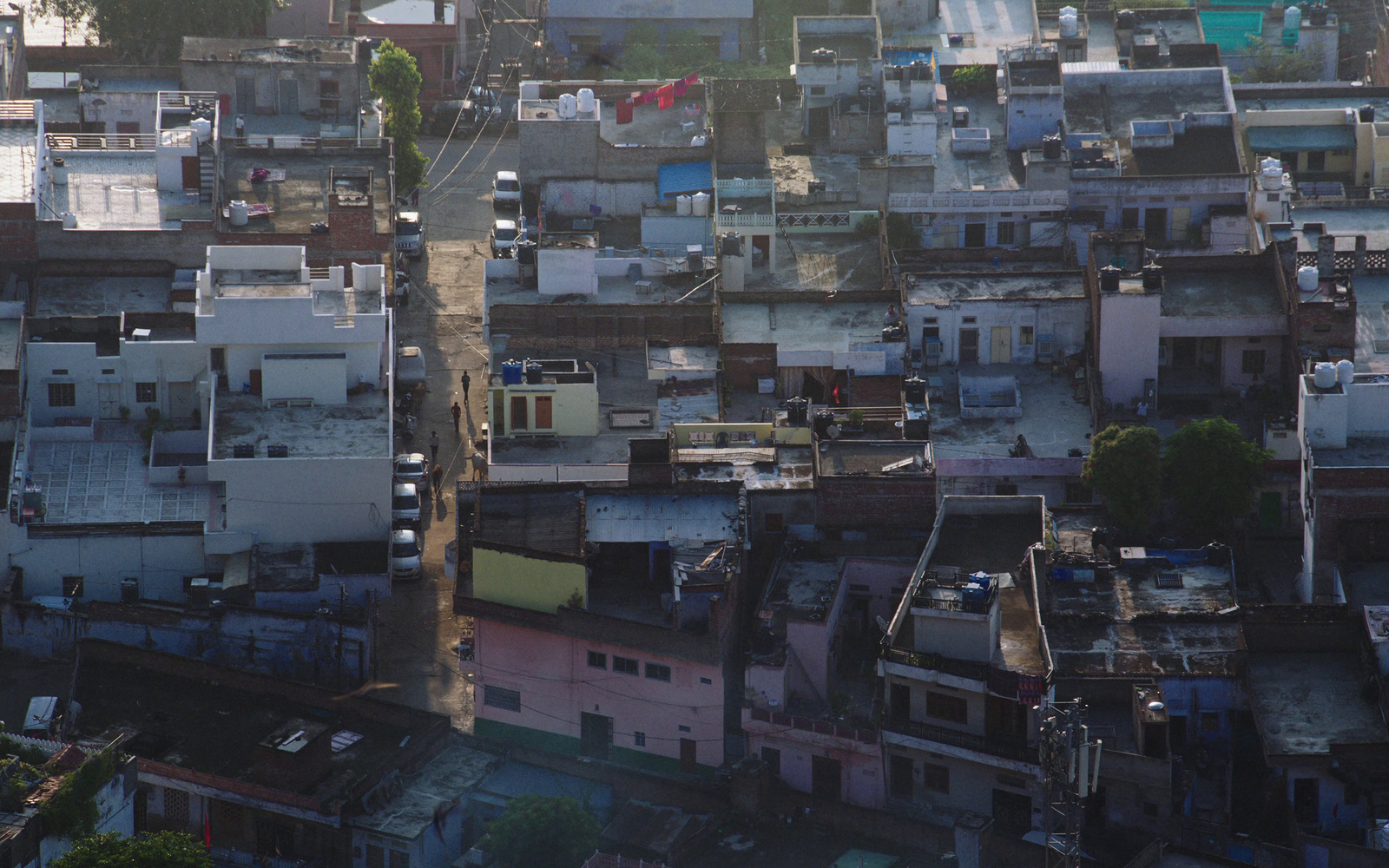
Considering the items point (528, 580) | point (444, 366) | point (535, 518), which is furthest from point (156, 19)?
point (528, 580)

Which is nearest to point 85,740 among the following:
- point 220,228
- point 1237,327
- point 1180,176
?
point 220,228

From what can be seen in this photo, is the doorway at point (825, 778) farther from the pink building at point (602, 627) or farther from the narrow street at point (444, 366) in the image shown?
the narrow street at point (444, 366)

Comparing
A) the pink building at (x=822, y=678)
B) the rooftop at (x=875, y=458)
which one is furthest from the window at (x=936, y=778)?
the rooftop at (x=875, y=458)

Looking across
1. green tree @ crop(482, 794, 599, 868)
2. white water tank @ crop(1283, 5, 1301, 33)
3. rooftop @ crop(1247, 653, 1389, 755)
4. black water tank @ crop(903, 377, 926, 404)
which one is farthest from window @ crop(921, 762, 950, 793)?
white water tank @ crop(1283, 5, 1301, 33)

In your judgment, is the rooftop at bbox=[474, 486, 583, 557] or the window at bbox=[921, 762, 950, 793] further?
the rooftop at bbox=[474, 486, 583, 557]

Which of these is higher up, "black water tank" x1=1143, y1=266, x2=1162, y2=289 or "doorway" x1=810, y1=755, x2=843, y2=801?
"black water tank" x1=1143, y1=266, x2=1162, y2=289

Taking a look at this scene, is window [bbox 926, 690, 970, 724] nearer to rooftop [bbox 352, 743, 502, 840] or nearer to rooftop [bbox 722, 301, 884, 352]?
rooftop [bbox 352, 743, 502, 840]

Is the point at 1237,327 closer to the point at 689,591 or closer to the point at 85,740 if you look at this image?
the point at 689,591
